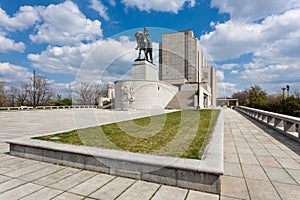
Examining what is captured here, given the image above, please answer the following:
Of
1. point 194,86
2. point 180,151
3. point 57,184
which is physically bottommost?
point 57,184

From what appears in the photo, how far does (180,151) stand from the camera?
379 centimetres

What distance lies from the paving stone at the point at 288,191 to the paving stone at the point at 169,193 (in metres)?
1.40

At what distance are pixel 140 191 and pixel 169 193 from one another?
449mm

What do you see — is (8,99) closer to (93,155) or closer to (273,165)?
(93,155)

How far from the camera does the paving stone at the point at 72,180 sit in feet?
8.84

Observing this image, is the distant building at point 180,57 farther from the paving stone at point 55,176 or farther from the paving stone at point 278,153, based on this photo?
the paving stone at point 55,176

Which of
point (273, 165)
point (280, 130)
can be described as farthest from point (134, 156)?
point (280, 130)

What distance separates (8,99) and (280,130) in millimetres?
45408

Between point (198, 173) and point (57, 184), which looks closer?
point (198, 173)

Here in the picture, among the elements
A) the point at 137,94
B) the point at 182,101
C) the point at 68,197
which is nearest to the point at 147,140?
the point at 68,197

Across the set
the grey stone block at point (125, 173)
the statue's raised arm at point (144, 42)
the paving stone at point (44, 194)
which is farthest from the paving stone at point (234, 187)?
the statue's raised arm at point (144, 42)

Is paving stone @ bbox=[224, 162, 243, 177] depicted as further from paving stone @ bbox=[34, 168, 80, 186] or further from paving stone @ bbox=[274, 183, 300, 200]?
paving stone @ bbox=[34, 168, 80, 186]

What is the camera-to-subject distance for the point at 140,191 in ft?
8.34

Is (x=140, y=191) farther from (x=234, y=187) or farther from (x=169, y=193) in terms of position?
(x=234, y=187)
